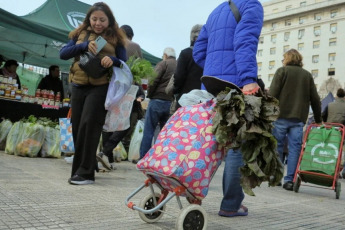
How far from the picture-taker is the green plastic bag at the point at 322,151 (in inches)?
206

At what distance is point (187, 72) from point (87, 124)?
1442 millimetres

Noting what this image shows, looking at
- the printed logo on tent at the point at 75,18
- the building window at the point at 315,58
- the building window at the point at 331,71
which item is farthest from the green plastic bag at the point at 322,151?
the building window at the point at 315,58

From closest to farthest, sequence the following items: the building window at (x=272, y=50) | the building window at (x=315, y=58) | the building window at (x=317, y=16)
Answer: the building window at (x=315, y=58), the building window at (x=317, y=16), the building window at (x=272, y=50)

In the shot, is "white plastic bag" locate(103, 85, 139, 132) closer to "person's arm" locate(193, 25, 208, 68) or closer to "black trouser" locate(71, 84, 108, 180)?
"black trouser" locate(71, 84, 108, 180)

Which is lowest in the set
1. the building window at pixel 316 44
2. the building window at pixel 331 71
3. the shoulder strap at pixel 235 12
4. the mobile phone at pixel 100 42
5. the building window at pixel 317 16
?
the mobile phone at pixel 100 42

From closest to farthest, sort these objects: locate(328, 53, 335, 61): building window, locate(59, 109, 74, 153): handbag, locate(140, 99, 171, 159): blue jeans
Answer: locate(59, 109, 74, 153): handbag
locate(140, 99, 171, 159): blue jeans
locate(328, 53, 335, 61): building window

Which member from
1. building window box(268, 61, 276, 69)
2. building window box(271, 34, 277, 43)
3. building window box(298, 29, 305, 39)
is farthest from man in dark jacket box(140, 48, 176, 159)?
building window box(271, 34, 277, 43)

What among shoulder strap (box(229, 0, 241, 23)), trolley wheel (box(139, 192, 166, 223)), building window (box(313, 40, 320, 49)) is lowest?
trolley wheel (box(139, 192, 166, 223))

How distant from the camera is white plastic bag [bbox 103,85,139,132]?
4355 millimetres

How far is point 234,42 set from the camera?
2.96 metres

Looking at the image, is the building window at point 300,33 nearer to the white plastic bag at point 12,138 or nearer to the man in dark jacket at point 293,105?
the man in dark jacket at point 293,105

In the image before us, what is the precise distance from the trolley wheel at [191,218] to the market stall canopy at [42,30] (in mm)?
5572

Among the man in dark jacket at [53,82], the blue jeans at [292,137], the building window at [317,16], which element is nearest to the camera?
the blue jeans at [292,137]

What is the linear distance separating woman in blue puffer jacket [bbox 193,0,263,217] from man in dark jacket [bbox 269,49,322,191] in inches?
110
